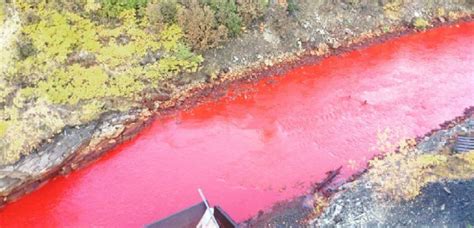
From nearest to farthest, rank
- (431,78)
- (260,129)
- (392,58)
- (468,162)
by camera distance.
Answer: (468,162)
(260,129)
(431,78)
(392,58)

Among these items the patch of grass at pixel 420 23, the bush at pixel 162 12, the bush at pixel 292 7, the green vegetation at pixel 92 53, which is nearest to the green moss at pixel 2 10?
the green vegetation at pixel 92 53

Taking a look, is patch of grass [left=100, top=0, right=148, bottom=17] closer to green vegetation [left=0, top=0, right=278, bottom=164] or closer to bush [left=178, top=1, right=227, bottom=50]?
green vegetation [left=0, top=0, right=278, bottom=164]

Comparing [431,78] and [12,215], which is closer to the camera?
[12,215]

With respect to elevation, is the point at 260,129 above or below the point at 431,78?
above

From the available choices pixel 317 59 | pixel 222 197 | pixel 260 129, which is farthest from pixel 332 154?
pixel 317 59

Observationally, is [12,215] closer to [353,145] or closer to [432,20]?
[353,145]

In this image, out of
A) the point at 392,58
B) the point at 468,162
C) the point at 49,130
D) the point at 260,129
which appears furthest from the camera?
the point at 392,58
